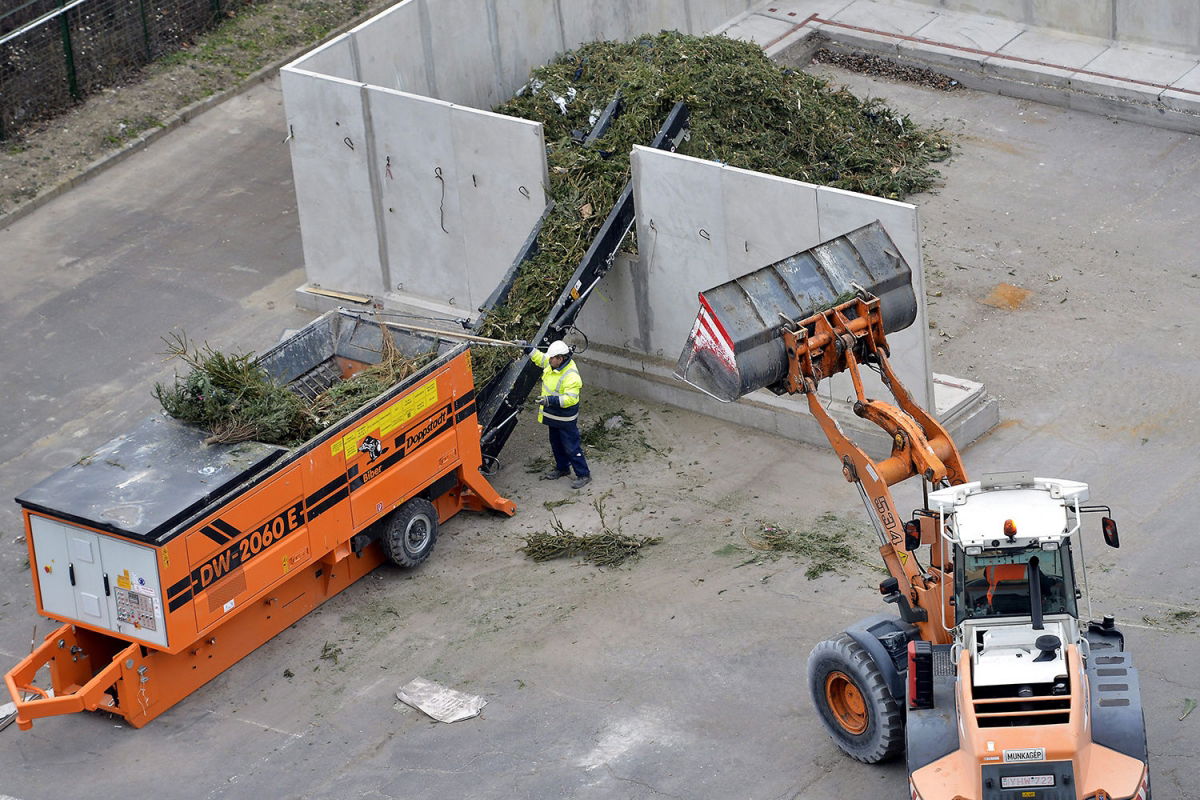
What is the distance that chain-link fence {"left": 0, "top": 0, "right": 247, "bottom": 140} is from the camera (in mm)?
22969

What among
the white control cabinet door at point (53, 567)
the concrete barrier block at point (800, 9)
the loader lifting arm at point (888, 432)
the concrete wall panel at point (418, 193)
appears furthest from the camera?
the concrete barrier block at point (800, 9)

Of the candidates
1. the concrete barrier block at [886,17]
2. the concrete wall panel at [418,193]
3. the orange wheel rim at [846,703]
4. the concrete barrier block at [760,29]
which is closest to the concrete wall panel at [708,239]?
the concrete wall panel at [418,193]

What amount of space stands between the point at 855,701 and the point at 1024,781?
7.07ft

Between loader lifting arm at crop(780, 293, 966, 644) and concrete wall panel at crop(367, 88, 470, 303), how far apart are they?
6.92 meters

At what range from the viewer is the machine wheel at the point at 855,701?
11758 millimetres

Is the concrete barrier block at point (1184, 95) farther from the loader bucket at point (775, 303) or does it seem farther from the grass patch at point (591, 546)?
the grass patch at point (591, 546)

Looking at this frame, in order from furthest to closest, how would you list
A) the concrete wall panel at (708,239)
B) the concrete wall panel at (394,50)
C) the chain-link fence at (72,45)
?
the chain-link fence at (72,45), the concrete wall panel at (394,50), the concrete wall panel at (708,239)

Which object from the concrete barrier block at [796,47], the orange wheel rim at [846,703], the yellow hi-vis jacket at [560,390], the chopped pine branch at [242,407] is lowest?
the orange wheel rim at [846,703]

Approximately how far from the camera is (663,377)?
17766 mm

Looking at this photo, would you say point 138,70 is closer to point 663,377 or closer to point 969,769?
point 663,377

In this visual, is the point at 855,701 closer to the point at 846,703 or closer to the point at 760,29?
the point at 846,703

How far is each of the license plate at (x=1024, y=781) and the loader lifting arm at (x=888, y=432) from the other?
5.05 ft

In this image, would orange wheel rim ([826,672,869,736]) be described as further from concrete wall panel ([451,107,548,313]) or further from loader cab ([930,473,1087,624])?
concrete wall panel ([451,107,548,313])

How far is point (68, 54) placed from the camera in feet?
76.5
